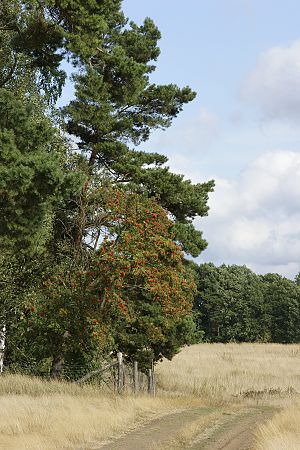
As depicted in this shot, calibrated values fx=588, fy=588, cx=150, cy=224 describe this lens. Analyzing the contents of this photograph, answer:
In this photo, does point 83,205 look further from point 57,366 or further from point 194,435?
point 194,435

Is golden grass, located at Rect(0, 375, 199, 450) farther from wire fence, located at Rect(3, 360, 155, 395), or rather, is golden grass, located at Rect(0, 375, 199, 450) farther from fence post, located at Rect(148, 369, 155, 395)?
fence post, located at Rect(148, 369, 155, 395)

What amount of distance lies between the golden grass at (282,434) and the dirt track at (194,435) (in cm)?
36

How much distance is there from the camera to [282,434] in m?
12.6

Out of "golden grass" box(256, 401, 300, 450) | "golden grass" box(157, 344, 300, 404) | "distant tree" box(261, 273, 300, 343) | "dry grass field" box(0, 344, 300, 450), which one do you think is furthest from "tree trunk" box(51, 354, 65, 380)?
"distant tree" box(261, 273, 300, 343)

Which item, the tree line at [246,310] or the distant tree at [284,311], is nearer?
the distant tree at [284,311]

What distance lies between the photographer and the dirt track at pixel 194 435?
12219mm

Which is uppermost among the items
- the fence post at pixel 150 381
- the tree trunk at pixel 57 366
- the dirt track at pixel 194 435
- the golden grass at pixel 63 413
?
the tree trunk at pixel 57 366

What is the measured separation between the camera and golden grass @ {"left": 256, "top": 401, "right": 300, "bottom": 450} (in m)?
11.0

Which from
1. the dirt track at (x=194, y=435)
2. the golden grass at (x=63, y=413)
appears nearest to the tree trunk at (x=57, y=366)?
the golden grass at (x=63, y=413)

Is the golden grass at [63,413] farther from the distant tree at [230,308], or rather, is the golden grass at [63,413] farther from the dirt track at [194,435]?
the distant tree at [230,308]

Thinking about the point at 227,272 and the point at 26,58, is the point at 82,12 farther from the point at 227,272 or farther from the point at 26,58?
the point at 227,272

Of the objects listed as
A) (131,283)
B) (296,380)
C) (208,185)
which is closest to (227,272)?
(296,380)

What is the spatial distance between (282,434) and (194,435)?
2.16m

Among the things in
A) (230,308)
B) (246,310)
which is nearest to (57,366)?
(246,310)
